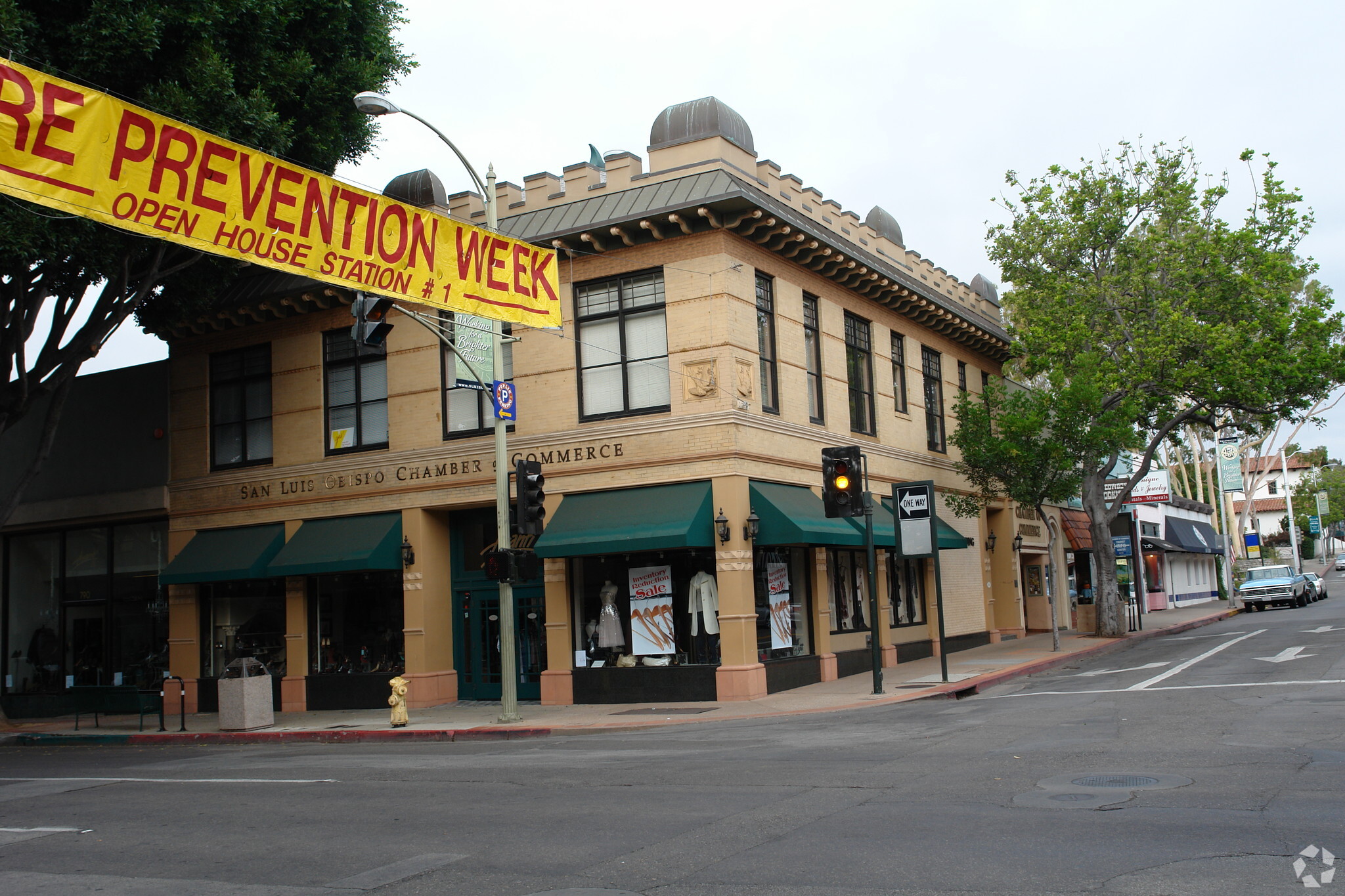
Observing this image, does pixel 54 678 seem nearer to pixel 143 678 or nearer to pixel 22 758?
pixel 143 678

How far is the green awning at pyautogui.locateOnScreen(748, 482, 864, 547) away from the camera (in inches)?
738

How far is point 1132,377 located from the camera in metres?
26.6

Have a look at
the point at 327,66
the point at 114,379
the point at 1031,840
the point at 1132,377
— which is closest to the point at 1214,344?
the point at 1132,377

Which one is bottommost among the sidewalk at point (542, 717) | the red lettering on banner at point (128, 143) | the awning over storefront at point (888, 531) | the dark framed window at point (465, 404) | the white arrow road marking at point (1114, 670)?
the sidewalk at point (542, 717)

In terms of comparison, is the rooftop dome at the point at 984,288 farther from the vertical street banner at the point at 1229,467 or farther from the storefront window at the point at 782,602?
the vertical street banner at the point at 1229,467

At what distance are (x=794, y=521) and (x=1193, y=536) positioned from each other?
42145mm

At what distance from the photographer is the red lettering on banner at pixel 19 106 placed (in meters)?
9.51

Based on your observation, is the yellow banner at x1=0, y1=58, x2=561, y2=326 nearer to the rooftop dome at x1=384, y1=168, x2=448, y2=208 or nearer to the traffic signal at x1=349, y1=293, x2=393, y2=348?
the traffic signal at x1=349, y1=293, x2=393, y2=348

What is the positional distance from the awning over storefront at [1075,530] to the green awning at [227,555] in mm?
24281

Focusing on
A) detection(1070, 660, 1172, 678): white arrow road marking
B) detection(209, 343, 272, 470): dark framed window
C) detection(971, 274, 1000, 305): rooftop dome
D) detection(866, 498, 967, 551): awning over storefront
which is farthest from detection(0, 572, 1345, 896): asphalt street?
detection(971, 274, 1000, 305): rooftop dome

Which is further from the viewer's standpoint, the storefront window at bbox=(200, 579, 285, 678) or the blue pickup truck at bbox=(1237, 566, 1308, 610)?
the blue pickup truck at bbox=(1237, 566, 1308, 610)

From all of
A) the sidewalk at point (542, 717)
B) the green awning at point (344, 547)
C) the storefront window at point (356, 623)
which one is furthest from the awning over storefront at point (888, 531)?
the storefront window at point (356, 623)

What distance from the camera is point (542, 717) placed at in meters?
17.8

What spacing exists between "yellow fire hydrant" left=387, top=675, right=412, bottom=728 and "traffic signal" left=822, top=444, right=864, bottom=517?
289 inches
